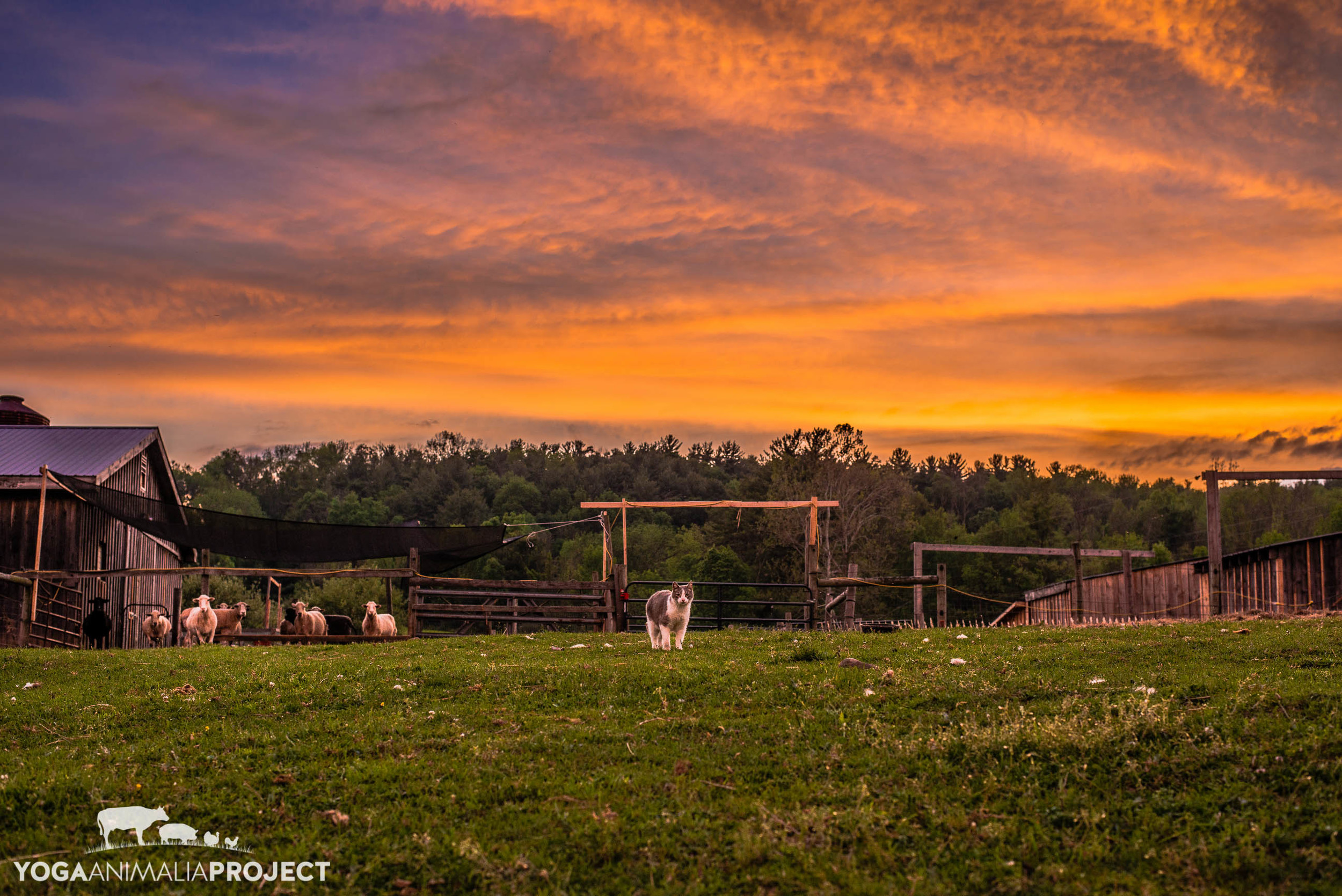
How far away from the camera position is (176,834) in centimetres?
686

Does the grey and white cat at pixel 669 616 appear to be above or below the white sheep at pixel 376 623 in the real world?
above

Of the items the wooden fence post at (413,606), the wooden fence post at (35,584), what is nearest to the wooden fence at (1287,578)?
the wooden fence post at (413,606)

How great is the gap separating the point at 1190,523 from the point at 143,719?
→ 87801mm

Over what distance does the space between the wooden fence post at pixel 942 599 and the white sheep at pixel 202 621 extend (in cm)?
1706

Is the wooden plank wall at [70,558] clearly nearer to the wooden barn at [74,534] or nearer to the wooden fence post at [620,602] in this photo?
the wooden barn at [74,534]

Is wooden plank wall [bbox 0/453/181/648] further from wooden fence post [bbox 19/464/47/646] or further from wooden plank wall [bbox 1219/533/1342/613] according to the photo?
wooden plank wall [bbox 1219/533/1342/613]

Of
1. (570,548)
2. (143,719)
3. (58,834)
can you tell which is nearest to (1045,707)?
(58,834)

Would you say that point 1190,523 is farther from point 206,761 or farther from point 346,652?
point 206,761

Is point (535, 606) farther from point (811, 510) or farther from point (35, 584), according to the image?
point (35, 584)

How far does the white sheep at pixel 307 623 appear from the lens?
2583cm

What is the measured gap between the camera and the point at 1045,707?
359 inches

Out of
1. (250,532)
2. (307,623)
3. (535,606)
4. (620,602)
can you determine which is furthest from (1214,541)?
(307,623)

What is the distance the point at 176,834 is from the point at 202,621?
18.8m

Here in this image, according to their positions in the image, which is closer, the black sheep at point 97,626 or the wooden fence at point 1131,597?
the black sheep at point 97,626
